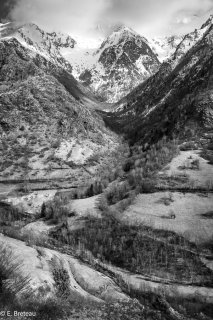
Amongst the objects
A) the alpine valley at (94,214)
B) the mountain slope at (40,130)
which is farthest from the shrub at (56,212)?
the mountain slope at (40,130)

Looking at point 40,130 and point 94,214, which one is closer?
point 94,214

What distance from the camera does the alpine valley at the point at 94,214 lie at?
16609mm

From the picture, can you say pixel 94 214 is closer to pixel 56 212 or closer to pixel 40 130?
pixel 56 212

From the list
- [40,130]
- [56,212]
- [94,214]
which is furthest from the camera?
[40,130]

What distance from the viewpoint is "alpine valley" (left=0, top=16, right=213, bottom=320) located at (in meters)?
16.6

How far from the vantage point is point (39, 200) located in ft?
380

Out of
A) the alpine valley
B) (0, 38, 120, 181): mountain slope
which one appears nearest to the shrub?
the alpine valley

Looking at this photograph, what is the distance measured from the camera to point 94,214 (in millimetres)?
85688

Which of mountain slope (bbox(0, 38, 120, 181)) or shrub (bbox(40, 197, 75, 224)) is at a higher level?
mountain slope (bbox(0, 38, 120, 181))

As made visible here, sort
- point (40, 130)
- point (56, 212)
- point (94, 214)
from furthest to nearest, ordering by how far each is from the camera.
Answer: point (40, 130), point (56, 212), point (94, 214)

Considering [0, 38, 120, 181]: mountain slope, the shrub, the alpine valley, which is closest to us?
the alpine valley

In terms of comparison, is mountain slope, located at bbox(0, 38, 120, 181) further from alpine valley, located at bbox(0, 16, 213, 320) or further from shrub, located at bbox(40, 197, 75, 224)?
shrub, located at bbox(40, 197, 75, 224)

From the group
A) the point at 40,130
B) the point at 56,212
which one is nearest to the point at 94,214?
the point at 56,212

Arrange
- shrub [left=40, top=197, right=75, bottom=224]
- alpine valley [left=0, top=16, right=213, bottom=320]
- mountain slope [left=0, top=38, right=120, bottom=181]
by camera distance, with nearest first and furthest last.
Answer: alpine valley [left=0, top=16, right=213, bottom=320]
shrub [left=40, top=197, right=75, bottom=224]
mountain slope [left=0, top=38, right=120, bottom=181]
